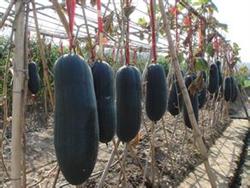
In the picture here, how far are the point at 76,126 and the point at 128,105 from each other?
26.0 inches

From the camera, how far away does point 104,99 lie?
1735 millimetres

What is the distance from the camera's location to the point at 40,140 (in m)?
6.31

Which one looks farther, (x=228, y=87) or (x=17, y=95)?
(x=228, y=87)

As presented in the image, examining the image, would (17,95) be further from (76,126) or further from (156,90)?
(156,90)

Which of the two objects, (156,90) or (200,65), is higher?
(200,65)

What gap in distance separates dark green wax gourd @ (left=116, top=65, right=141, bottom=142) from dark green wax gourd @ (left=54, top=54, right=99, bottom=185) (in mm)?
594

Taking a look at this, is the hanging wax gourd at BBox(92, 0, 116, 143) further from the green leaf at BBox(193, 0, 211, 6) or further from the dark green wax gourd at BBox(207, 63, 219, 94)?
the dark green wax gourd at BBox(207, 63, 219, 94)

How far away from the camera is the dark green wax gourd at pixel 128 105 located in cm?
204

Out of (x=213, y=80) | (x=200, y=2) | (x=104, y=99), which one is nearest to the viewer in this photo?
(x=104, y=99)

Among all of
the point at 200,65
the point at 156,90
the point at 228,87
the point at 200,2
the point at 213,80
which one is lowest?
the point at 228,87

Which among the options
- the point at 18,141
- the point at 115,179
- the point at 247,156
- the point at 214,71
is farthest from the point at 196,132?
the point at 247,156

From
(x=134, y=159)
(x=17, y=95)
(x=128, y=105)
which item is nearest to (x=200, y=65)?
(x=128, y=105)

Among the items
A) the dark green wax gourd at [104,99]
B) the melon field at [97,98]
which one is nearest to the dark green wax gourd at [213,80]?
the melon field at [97,98]

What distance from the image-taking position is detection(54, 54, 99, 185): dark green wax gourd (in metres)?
1.41
